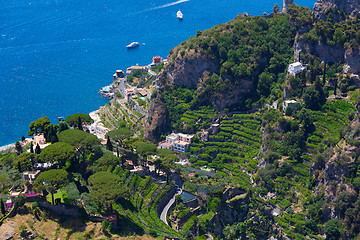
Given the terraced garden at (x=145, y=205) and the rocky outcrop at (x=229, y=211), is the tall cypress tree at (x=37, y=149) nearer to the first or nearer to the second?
the terraced garden at (x=145, y=205)

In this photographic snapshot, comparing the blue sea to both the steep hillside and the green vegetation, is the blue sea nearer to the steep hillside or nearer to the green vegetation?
the green vegetation

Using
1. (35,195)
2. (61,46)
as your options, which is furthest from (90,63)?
(35,195)

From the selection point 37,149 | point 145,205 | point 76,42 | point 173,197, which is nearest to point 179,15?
point 76,42

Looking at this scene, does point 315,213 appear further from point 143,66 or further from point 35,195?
point 143,66

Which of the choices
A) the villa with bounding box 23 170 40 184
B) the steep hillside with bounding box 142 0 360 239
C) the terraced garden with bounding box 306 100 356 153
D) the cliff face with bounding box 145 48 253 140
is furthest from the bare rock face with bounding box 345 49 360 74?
the villa with bounding box 23 170 40 184

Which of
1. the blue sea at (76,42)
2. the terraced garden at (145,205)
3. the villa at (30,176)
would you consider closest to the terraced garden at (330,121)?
the terraced garden at (145,205)
